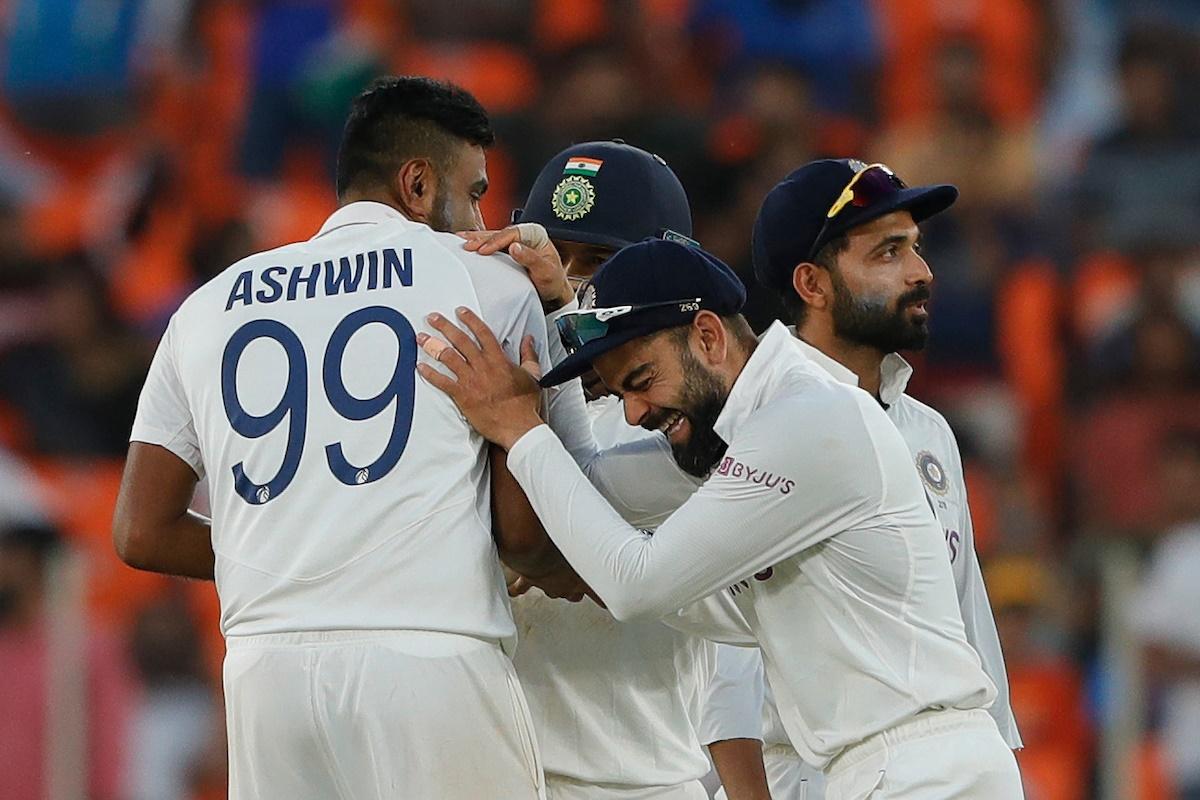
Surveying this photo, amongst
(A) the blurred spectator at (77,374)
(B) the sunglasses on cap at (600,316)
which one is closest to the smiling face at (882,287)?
(B) the sunglasses on cap at (600,316)

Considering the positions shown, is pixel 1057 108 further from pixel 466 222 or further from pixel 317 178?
pixel 466 222

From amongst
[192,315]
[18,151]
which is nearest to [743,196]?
[18,151]

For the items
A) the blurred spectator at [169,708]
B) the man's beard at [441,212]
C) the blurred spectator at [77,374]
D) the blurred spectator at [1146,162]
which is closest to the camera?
the man's beard at [441,212]

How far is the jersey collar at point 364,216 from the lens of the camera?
137 inches

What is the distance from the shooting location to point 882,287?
395 cm

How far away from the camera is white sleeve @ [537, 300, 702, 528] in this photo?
3553 mm

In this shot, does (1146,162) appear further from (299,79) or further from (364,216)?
(364,216)

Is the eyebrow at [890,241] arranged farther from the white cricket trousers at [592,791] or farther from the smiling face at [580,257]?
the white cricket trousers at [592,791]

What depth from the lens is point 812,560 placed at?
10.6ft

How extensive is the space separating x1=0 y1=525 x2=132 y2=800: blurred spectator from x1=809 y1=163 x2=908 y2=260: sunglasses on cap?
473 centimetres

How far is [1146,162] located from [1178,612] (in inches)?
99.4

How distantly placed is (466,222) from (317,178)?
5.54 m

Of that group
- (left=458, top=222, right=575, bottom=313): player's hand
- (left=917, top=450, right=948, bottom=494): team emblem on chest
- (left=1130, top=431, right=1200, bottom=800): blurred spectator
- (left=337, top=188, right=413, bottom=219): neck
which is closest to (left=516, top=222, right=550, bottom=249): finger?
(left=458, top=222, right=575, bottom=313): player's hand

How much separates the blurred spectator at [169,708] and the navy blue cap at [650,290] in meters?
4.93
